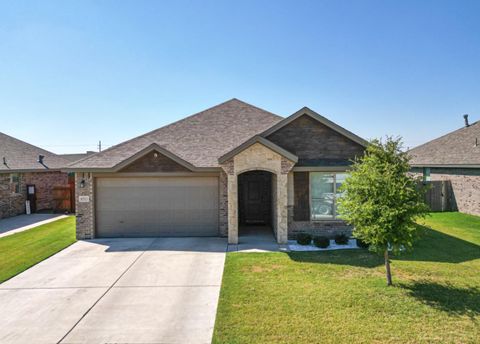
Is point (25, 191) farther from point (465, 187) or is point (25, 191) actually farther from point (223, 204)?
point (465, 187)

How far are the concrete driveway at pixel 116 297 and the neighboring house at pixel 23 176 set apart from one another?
995cm

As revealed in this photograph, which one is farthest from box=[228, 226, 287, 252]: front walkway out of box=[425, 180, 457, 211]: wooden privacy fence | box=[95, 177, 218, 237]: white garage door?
box=[425, 180, 457, 211]: wooden privacy fence

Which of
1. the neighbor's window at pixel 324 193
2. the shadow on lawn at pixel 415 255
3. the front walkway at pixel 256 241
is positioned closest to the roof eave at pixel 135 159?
the front walkway at pixel 256 241

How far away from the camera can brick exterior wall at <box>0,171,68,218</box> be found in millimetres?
17203

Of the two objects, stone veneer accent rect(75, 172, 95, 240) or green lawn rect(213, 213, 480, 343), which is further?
stone veneer accent rect(75, 172, 95, 240)

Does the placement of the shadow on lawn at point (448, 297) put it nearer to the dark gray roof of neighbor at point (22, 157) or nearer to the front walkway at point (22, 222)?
the front walkway at point (22, 222)

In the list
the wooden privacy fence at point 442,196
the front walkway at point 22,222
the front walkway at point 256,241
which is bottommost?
the front walkway at point 256,241

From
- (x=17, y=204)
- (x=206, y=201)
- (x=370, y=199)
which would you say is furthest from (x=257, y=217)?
Result: (x=17, y=204)

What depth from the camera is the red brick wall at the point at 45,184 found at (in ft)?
63.5

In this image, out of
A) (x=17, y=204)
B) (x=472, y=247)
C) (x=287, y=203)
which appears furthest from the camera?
(x=17, y=204)

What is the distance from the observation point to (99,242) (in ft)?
39.5

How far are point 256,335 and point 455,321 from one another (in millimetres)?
3928

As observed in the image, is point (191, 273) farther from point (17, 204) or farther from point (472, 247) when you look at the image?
point (17, 204)

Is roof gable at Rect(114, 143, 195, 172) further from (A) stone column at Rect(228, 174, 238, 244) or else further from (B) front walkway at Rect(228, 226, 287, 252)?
(B) front walkway at Rect(228, 226, 287, 252)
